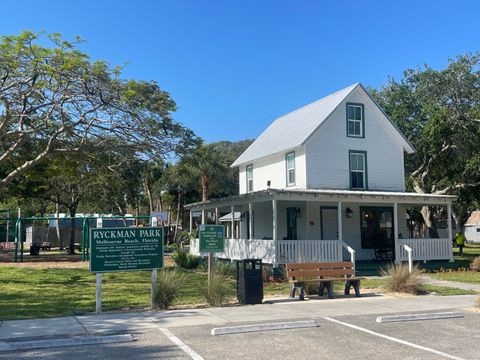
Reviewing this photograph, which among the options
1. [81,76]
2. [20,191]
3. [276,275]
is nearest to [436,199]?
[276,275]

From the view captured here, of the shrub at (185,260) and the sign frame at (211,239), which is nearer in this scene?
the sign frame at (211,239)

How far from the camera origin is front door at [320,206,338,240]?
78.8ft

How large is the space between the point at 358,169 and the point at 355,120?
2.37 meters

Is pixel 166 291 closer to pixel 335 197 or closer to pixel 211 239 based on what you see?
pixel 211 239

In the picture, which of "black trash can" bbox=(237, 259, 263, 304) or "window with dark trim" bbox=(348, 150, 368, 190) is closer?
"black trash can" bbox=(237, 259, 263, 304)

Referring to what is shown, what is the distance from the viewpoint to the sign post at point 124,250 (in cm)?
1181

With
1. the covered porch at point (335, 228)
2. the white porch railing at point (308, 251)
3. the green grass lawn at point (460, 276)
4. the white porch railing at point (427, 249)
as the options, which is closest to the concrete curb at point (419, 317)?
the green grass lawn at point (460, 276)

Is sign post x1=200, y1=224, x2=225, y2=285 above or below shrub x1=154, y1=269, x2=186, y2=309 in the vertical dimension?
above

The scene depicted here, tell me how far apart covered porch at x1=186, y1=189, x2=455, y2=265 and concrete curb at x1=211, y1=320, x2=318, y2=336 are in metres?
9.71

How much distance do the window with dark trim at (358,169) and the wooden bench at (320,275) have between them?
1086 cm

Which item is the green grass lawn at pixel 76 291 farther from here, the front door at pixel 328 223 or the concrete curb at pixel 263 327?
the front door at pixel 328 223

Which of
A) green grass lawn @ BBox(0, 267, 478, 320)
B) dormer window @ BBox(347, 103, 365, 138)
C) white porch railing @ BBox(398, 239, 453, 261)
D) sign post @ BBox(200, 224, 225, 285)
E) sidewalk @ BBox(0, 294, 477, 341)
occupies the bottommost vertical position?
sidewalk @ BBox(0, 294, 477, 341)

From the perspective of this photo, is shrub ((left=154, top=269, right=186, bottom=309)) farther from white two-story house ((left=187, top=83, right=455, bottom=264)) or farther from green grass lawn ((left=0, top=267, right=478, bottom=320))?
white two-story house ((left=187, top=83, right=455, bottom=264))

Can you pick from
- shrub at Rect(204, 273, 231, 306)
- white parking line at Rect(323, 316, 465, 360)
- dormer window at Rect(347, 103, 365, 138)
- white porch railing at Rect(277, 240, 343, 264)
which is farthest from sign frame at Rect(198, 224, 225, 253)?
dormer window at Rect(347, 103, 365, 138)
